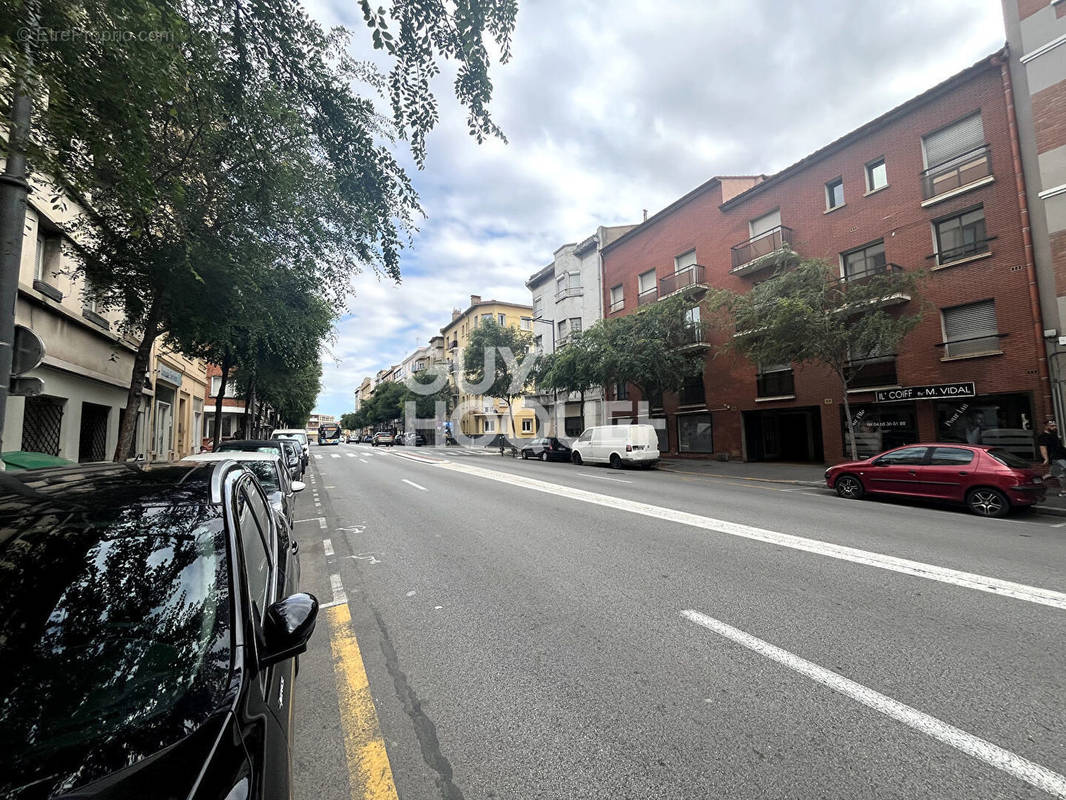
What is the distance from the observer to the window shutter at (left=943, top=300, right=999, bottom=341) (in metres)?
14.2

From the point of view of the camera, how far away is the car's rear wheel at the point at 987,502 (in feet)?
28.6

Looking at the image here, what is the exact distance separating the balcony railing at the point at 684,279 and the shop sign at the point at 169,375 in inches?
842

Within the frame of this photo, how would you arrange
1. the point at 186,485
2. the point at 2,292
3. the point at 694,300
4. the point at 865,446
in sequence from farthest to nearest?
the point at 694,300, the point at 865,446, the point at 2,292, the point at 186,485

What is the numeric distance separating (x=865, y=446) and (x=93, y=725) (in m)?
20.1

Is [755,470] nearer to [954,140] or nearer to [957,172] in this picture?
[957,172]

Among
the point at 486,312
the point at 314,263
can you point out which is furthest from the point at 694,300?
the point at 486,312

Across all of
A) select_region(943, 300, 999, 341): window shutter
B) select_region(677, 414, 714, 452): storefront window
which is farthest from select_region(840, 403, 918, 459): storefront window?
select_region(677, 414, 714, 452): storefront window

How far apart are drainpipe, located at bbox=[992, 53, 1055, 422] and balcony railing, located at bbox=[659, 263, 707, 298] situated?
10.8 meters

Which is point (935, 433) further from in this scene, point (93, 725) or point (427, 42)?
point (93, 725)

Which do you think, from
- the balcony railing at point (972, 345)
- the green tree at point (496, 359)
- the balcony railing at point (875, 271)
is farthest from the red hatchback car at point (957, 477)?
the green tree at point (496, 359)

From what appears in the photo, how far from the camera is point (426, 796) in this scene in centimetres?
213

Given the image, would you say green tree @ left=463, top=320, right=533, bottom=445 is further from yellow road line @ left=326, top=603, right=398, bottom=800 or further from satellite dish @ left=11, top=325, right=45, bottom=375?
yellow road line @ left=326, top=603, right=398, bottom=800

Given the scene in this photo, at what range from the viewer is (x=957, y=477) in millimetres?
9250

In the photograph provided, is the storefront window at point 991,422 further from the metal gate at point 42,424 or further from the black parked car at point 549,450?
the metal gate at point 42,424
